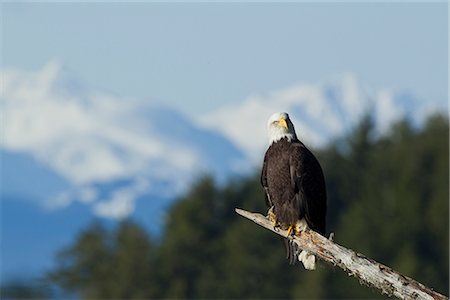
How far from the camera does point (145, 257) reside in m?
52.4

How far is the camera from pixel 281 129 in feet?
35.7

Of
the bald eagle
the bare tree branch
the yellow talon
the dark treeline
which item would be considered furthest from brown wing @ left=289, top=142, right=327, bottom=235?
the dark treeline

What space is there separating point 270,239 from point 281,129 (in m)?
37.1

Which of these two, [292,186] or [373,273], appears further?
[292,186]

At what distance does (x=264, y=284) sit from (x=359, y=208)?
428cm

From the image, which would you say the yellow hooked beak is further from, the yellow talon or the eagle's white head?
the yellow talon

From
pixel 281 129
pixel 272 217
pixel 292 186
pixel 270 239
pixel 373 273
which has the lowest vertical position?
pixel 373 273

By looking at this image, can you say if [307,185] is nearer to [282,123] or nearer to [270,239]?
[282,123]

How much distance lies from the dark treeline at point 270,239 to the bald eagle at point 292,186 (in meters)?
34.4

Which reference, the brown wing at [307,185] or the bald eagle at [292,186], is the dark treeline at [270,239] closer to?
the bald eagle at [292,186]

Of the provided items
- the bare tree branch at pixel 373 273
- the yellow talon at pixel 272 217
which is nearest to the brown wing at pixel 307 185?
the yellow talon at pixel 272 217

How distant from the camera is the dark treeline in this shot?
1902 inches

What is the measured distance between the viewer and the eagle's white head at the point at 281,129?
1087 centimetres

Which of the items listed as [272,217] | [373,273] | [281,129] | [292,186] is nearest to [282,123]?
[281,129]
